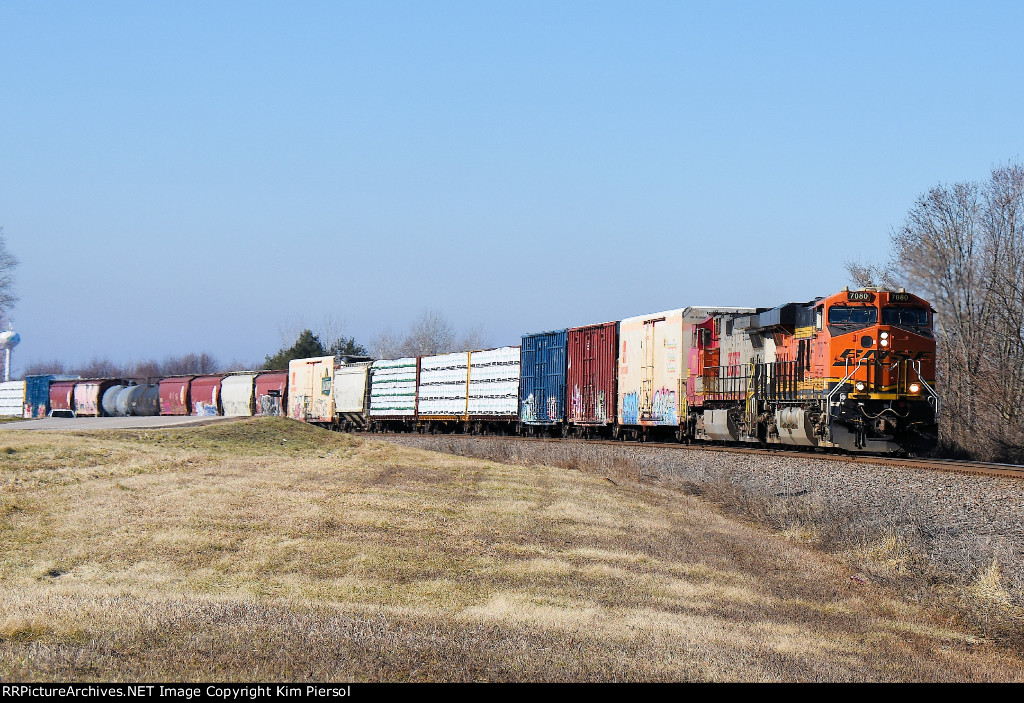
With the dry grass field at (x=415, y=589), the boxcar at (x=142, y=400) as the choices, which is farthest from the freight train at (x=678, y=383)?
the boxcar at (x=142, y=400)

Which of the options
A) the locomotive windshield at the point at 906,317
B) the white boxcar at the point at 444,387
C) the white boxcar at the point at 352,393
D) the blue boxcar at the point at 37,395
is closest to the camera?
the locomotive windshield at the point at 906,317

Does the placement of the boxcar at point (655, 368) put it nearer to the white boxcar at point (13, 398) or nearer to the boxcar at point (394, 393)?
the boxcar at point (394, 393)

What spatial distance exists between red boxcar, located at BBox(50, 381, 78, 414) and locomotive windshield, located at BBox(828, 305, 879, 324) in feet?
170

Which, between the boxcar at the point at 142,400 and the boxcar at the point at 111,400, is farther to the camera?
the boxcar at the point at 111,400

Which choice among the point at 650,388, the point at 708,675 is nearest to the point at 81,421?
the point at 650,388

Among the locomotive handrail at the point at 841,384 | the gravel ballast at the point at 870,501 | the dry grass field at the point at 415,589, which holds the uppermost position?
the locomotive handrail at the point at 841,384

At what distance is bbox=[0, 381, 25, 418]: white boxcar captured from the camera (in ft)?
222

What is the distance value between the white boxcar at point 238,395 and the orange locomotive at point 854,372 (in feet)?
110

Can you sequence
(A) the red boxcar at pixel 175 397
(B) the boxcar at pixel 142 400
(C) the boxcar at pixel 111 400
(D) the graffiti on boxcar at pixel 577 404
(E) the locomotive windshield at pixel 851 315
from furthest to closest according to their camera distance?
(C) the boxcar at pixel 111 400, (B) the boxcar at pixel 142 400, (A) the red boxcar at pixel 175 397, (D) the graffiti on boxcar at pixel 577 404, (E) the locomotive windshield at pixel 851 315

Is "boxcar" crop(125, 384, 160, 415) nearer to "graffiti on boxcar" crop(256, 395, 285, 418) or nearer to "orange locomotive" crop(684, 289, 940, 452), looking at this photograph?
"graffiti on boxcar" crop(256, 395, 285, 418)

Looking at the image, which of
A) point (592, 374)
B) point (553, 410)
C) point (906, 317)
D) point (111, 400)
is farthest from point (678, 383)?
point (111, 400)

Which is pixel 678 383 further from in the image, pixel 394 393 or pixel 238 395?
pixel 238 395

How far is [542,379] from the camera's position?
34.3m

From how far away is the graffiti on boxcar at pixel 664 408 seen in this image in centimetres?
2659
